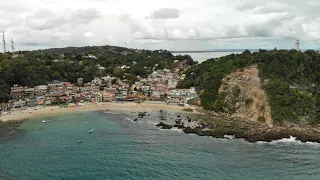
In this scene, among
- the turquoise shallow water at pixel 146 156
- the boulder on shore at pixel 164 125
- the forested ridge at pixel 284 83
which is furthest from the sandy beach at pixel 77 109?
the boulder on shore at pixel 164 125

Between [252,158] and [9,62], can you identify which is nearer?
[252,158]

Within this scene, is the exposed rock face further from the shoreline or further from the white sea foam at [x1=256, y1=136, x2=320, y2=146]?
the white sea foam at [x1=256, y1=136, x2=320, y2=146]

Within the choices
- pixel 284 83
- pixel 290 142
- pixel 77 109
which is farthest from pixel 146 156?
pixel 284 83

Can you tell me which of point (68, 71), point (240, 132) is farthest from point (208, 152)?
point (68, 71)

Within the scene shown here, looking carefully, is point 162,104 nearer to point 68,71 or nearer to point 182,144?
point 182,144

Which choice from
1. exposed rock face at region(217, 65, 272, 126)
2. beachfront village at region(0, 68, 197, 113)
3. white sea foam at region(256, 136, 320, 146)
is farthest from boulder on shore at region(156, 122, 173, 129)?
beachfront village at region(0, 68, 197, 113)

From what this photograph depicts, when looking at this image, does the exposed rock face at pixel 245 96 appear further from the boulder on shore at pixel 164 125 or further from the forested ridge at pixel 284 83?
the boulder on shore at pixel 164 125
